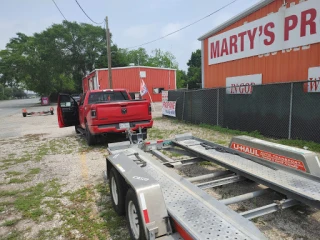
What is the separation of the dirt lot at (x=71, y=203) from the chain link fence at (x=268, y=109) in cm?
365

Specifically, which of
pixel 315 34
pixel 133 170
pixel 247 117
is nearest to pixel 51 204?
pixel 133 170

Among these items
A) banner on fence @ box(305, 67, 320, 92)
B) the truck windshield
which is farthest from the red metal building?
banner on fence @ box(305, 67, 320, 92)

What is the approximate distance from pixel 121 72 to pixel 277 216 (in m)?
29.4

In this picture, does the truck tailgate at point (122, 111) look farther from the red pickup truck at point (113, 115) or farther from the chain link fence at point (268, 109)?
the chain link fence at point (268, 109)

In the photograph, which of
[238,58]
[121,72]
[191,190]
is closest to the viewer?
[191,190]

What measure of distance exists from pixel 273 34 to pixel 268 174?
6.89m

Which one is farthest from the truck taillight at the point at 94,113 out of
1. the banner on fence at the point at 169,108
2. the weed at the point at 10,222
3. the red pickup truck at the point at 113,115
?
the banner on fence at the point at 169,108

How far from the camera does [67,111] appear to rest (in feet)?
30.7

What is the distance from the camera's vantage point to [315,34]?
288 inches

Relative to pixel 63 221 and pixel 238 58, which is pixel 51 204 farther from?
pixel 238 58

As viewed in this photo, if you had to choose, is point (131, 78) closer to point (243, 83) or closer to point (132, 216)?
point (243, 83)

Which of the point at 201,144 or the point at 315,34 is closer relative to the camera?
the point at 201,144

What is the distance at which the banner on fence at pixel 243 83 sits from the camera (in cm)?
942

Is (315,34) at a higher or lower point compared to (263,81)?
higher
